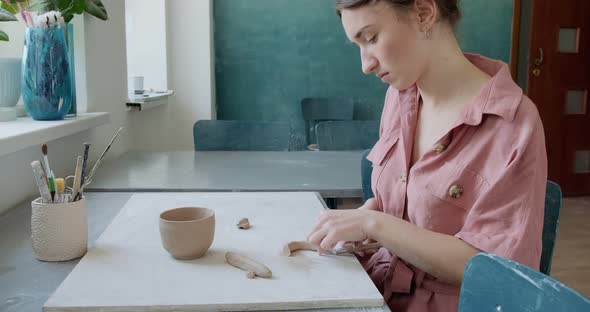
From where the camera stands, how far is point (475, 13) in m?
4.28

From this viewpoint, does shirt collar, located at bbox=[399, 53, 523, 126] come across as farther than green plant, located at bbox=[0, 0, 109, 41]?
No

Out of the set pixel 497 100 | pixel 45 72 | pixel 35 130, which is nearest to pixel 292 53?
pixel 45 72

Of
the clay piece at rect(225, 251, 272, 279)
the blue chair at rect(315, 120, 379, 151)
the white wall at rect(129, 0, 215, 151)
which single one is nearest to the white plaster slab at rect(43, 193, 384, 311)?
the clay piece at rect(225, 251, 272, 279)

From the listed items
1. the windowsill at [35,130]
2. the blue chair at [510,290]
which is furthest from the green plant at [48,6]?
the blue chair at [510,290]

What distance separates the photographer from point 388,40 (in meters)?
A: 0.95

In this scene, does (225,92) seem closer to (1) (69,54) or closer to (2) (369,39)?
(1) (69,54)

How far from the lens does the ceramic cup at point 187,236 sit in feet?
2.72

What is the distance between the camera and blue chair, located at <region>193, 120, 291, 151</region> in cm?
229

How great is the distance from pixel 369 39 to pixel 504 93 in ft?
0.81

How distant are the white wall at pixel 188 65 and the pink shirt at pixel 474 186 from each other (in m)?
2.73

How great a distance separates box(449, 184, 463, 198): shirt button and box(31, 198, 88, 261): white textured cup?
0.62 meters

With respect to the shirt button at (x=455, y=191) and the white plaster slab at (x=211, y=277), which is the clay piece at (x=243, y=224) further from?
the shirt button at (x=455, y=191)

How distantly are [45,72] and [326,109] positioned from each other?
2886mm

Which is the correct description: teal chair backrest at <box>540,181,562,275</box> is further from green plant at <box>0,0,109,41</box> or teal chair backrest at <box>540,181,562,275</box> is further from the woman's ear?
green plant at <box>0,0,109,41</box>
